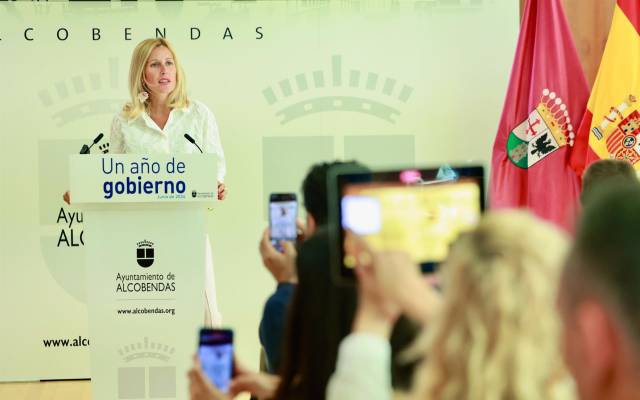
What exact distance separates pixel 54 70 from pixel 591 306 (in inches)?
190

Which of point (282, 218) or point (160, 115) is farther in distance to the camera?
point (160, 115)

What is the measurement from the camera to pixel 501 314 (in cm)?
118

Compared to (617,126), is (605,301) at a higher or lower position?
lower

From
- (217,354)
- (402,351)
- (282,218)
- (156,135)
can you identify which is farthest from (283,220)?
(156,135)

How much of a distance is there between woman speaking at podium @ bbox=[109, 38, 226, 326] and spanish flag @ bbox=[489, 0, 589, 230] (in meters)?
1.57

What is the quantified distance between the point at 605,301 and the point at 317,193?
1352 mm

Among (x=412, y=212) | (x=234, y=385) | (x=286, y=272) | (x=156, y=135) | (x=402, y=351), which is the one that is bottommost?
(x=234, y=385)

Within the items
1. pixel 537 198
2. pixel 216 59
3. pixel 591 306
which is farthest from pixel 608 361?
pixel 216 59

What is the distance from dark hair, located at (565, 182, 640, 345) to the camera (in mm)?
833

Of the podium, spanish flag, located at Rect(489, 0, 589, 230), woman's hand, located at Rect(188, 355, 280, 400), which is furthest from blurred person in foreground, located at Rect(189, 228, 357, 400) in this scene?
spanish flag, located at Rect(489, 0, 589, 230)

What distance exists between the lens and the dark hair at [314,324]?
68.2 inches

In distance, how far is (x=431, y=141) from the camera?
17.9ft

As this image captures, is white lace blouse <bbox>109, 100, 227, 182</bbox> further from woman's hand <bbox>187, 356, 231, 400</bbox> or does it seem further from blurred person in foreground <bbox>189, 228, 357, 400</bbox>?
blurred person in foreground <bbox>189, 228, 357, 400</bbox>

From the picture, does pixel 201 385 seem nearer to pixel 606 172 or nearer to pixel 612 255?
pixel 612 255
